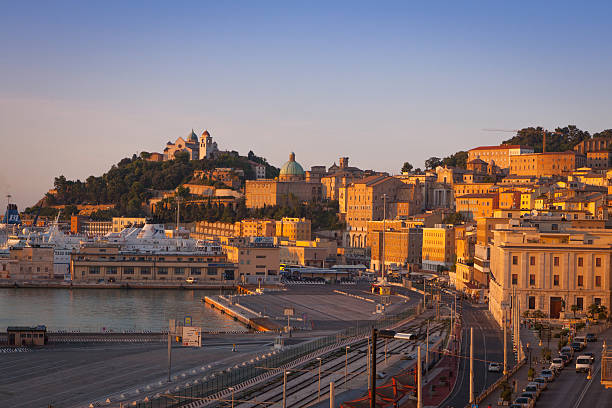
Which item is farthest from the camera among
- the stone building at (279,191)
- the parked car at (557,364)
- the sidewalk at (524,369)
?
the stone building at (279,191)

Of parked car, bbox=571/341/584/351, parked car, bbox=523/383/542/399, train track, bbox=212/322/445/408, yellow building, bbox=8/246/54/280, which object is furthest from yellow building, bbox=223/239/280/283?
parked car, bbox=523/383/542/399

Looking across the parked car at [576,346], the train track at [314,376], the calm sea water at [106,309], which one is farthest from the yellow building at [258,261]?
the parked car at [576,346]

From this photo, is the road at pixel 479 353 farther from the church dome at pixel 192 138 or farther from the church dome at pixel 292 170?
the church dome at pixel 192 138

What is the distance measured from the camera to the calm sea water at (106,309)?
162 feet

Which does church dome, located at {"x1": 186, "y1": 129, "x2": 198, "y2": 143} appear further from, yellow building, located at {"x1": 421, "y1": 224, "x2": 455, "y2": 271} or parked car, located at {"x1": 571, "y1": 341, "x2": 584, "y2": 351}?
parked car, located at {"x1": 571, "y1": 341, "x2": 584, "y2": 351}

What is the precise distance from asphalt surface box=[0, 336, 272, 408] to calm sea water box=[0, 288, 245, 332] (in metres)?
9.12

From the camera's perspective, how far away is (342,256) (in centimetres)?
9362

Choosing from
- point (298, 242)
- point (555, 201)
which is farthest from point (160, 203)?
point (555, 201)

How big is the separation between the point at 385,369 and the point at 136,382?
8.12 metres

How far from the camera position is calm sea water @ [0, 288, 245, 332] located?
162 feet

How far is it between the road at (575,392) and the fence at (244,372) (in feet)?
31.0

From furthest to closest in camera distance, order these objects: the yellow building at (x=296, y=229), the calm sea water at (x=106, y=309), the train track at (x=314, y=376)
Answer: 1. the yellow building at (x=296, y=229)
2. the calm sea water at (x=106, y=309)
3. the train track at (x=314, y=376)

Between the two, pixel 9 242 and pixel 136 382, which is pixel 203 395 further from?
pixel 9 242

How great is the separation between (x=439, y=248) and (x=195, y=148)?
74.1 metres
